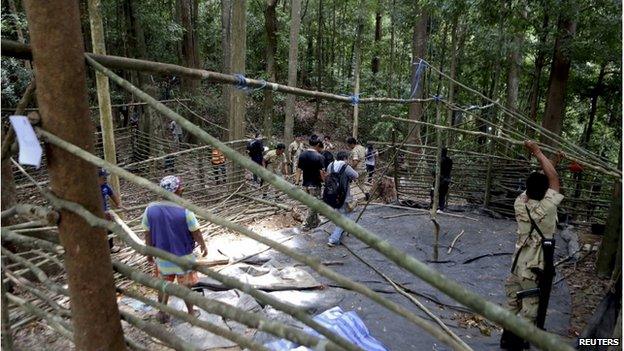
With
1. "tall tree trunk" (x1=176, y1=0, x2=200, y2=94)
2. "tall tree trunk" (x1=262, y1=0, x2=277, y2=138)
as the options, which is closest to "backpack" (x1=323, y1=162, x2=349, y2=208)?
"tall tree trunk" (x1=262, y1=0, x2=277, y2=138)

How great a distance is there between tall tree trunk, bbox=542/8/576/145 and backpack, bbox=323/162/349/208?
450 cm

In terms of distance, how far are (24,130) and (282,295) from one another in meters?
3.73

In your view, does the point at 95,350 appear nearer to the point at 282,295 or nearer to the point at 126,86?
the point at 126,86

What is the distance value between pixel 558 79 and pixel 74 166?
999 cm

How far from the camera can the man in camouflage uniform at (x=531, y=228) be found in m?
3.64

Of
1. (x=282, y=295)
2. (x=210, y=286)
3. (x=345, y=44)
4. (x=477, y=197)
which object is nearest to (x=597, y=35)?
(x=477, y=197)

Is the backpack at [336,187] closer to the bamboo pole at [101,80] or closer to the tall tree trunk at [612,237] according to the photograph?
the bamboo pole at [101,80]

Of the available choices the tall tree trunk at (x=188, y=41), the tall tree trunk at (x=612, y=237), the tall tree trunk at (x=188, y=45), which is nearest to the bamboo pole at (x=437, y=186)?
the tall tree trunk at (x=612, y=237)

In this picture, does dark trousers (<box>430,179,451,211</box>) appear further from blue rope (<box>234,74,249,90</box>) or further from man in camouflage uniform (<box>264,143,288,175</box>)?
blue rope (<box>234,74,249,90</box>)

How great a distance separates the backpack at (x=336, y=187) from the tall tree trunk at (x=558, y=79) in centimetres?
450

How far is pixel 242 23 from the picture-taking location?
783 centimetres

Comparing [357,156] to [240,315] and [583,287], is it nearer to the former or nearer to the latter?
[583,287]

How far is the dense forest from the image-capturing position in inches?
315

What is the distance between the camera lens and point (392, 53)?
18.2 m
